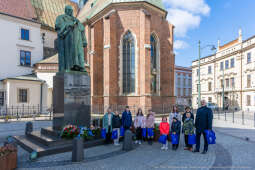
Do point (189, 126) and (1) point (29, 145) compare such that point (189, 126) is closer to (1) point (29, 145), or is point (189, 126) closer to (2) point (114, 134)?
(2) point (114, 134)

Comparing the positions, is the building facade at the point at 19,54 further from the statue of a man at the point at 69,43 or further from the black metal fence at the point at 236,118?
the black metal fence at the point at 236,118

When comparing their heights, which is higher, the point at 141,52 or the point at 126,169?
the point at 141,52

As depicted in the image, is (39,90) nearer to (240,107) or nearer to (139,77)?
(139,77)

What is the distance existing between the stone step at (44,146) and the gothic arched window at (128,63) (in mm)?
11803

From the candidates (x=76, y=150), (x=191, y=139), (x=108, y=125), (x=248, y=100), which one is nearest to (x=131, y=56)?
(x=108, y=125)

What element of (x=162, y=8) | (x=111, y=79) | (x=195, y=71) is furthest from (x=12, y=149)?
(x=195, y=71)

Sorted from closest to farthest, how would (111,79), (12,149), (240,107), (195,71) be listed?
1. (12,149)
2. (111,79)
3. (240,107)
4. (195,71)

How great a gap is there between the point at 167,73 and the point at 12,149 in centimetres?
1839

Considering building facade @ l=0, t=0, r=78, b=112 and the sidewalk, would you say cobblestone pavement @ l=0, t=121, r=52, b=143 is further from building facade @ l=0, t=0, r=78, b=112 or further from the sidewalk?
the sidewalk

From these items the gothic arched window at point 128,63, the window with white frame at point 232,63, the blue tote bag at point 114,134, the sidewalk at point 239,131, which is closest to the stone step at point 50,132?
the blue tote bag at point 114,134

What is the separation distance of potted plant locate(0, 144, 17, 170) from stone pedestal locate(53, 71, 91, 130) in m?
2.07

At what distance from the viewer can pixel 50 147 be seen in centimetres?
567

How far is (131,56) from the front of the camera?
739 inches

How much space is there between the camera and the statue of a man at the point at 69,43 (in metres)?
7.07
